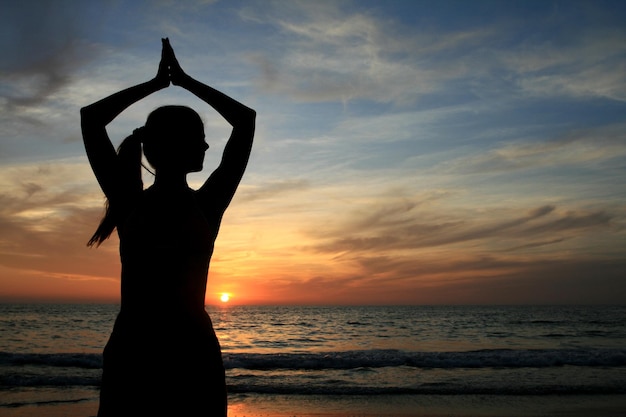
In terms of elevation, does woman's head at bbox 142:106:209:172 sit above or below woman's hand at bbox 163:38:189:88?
below

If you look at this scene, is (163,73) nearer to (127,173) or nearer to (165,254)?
(127,173)

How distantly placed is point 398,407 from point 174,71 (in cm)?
989

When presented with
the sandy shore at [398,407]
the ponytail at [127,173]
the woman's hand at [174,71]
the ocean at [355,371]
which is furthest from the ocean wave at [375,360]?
the woman's hand at [174,71]

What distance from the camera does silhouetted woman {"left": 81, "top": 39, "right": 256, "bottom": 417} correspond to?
130cm

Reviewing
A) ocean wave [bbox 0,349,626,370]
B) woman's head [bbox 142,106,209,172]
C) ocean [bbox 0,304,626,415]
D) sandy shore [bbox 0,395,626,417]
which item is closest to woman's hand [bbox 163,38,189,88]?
woman's head [bbox 142,106,209,172]

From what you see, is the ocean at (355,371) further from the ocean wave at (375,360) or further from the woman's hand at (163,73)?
the woman's hand at (163,73)

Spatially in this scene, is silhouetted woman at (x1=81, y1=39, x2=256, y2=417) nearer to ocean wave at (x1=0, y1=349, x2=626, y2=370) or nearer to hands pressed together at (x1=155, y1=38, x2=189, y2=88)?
hands pressed together at (x1=155, y1=38, x2=189, y2=88)

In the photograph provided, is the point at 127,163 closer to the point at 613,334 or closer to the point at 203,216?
the point at 203,216

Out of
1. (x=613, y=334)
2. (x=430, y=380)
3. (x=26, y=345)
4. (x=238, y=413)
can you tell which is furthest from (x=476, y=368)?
(x=613, y=334)

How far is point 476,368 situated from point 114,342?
1640 centimetres

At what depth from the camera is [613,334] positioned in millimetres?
32031

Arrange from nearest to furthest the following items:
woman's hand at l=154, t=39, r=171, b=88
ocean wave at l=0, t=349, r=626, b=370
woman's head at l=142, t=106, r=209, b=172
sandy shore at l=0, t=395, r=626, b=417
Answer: woman's head at l=142, t=106, r=209, b=172 → woman's hand at l=154, t=39, r=171, b=88 → sandy shore at l=0, t=395, r=626, b=417 → ocean wave at l=0, t=349, r=626, b=370

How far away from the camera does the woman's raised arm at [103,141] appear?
145 centimetres

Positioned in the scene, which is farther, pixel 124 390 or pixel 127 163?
pixel 127 163
